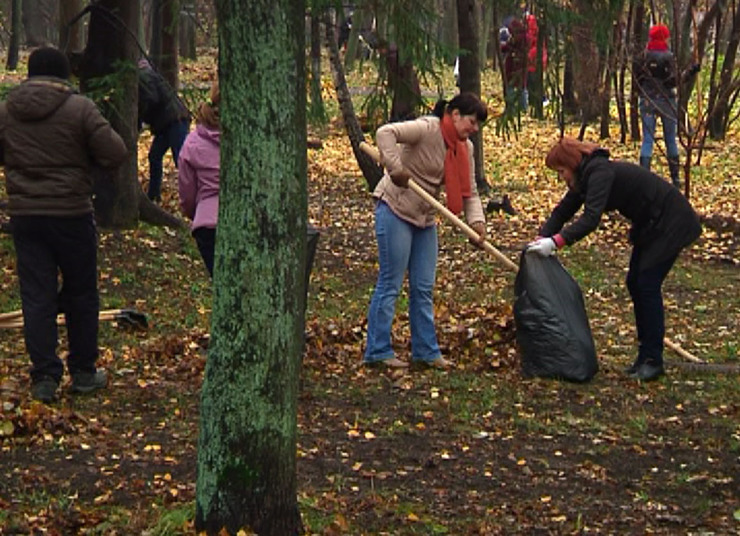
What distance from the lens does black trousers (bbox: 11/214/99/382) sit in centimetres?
705

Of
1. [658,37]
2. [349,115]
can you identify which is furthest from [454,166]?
[658,37]

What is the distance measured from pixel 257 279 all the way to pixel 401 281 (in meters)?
3.77

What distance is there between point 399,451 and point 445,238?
857 cm

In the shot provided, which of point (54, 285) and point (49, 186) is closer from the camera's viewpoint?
point (49, 186)

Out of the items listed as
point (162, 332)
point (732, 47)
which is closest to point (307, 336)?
point (162, 332)

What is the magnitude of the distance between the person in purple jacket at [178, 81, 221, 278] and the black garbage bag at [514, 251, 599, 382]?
1989 mm

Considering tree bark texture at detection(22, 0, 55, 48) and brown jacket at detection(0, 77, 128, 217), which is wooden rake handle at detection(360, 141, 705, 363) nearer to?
brown jacket at detection(0, 77, 128, 217)

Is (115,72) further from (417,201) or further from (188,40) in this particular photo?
(188,40)

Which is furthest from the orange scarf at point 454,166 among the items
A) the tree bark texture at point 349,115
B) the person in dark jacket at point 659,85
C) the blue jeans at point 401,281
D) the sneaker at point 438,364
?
the tree bark texture at point 349,115

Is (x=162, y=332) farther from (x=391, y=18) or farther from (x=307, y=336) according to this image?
(x=391, y=18)

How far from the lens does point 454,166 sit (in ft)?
26.9

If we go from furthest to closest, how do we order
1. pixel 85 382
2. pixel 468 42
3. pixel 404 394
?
pixel 468 42
pixel 404 394
pixel 85 382

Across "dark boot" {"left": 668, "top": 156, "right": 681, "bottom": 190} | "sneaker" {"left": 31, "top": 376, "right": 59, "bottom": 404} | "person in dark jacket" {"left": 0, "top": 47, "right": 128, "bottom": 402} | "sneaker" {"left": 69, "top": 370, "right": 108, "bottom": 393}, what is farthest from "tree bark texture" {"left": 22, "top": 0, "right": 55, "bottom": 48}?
"sneaker" {"left": 31, "top": 376, "right": 59, "bottom": 404}


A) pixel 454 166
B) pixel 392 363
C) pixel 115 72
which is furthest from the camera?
pixel 115 72
